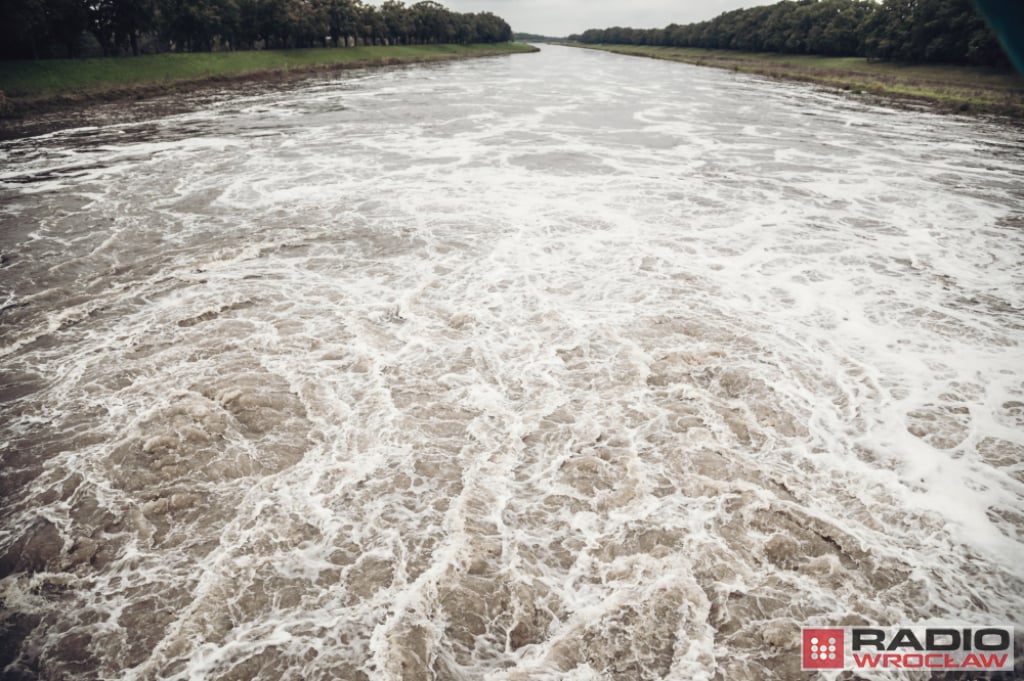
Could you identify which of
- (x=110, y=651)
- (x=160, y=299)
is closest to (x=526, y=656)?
(x=110, y=651)

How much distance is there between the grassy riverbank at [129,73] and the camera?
34844mm

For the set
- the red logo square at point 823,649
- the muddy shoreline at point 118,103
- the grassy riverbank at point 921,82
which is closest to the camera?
the red logo square at point 823,649

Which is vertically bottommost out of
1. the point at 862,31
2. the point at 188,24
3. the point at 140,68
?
the point at 140,68

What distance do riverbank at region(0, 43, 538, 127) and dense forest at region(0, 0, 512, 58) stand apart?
357 cm

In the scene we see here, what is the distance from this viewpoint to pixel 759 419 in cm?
730

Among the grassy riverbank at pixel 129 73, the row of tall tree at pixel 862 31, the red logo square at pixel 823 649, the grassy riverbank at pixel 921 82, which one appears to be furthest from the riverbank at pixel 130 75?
the grassy riverbank at pixel 921 82

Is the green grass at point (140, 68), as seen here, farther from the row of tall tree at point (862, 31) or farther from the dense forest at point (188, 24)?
the row of tall tree at point (862, 31)

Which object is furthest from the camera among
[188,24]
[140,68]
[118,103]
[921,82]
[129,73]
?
[188,24]

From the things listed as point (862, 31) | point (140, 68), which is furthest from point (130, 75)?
point (862, 31)

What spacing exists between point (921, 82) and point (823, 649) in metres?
72.8

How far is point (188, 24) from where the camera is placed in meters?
60.5

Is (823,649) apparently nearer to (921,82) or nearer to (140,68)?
(140,68)

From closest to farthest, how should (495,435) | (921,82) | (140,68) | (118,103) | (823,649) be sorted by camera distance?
(823,649) → (495,435) → (118,103) → (140,68) → (921,82)

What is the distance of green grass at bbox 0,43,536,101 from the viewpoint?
36.3 meters
